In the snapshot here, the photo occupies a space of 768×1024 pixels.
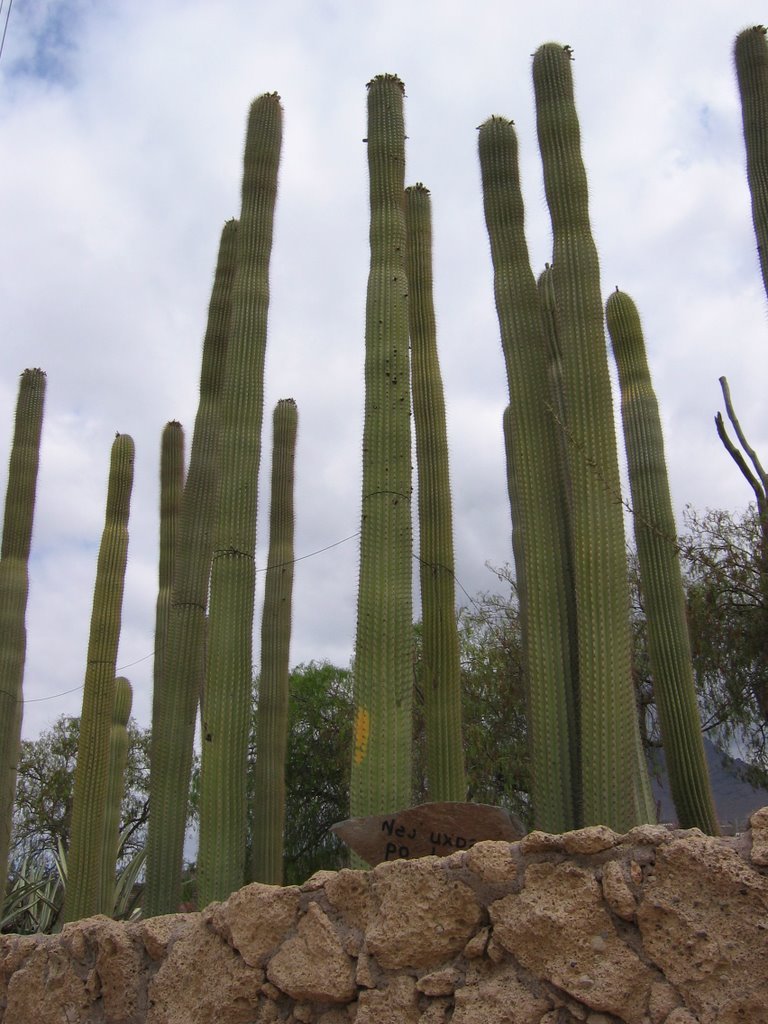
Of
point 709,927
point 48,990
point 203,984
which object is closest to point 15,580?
point 48,990

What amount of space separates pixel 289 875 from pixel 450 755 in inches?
363

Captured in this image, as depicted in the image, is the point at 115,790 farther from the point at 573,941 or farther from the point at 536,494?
the point at 573,941

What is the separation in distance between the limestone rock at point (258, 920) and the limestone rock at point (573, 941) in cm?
101

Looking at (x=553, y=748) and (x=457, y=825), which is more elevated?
(x=553, y=748)

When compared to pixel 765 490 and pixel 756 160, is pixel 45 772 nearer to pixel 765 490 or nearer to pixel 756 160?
pixel 765 490

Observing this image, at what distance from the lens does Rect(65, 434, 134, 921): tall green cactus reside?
7785 mm

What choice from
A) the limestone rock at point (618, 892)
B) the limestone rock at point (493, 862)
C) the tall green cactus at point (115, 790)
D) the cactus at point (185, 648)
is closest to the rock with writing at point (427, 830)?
the limestone rock at point (493, 862)

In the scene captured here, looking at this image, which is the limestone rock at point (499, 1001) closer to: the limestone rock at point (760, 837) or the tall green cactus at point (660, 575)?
the limestone rock at point (760, 837)

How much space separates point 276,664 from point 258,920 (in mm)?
5081

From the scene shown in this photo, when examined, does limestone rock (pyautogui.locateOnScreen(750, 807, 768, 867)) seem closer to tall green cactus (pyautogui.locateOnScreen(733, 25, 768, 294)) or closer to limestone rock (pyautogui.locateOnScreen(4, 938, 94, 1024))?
limestone rock (pyautogui.locateOnScreen(4, 938, 94, 1024))

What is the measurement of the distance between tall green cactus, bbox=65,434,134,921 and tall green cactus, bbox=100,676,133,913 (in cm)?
32

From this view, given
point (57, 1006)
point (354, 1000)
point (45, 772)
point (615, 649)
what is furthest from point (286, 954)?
point (45, 772)

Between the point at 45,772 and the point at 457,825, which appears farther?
the point at 45,772

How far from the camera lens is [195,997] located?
13.8 feet
